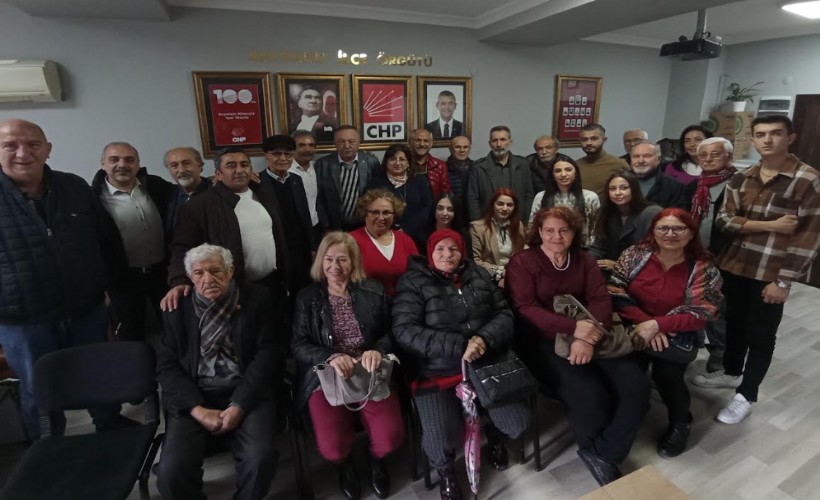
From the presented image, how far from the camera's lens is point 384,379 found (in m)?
1.92

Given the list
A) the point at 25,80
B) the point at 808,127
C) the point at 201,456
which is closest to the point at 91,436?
the point at 201,456

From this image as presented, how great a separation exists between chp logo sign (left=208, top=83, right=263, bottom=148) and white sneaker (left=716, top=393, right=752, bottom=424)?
406 centimetres

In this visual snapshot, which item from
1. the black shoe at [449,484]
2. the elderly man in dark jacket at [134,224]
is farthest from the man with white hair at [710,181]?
the elderly man in dark jacket at [134,224]

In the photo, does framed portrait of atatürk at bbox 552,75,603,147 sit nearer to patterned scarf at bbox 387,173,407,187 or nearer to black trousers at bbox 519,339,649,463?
patterned scarf at bbox 387,173,407,187

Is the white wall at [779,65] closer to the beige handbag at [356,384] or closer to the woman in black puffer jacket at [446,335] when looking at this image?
the woman in black puffer jacket at [446,335]

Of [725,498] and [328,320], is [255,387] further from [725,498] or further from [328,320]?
[725,498]

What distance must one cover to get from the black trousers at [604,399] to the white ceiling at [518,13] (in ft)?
8.74

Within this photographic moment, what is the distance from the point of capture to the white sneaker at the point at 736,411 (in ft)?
8.01

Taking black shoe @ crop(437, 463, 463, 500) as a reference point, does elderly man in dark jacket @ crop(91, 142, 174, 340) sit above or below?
above

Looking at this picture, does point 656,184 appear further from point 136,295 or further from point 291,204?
point 136,295

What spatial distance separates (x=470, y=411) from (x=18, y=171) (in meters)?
2.28

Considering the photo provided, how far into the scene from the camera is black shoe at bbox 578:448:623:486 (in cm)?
200

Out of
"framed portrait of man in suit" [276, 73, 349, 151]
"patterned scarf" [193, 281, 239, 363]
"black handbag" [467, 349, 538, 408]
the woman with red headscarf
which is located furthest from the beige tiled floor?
"framed portrait of man in suit" [276, 73, 349, 151]

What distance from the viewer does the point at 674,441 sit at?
2227 millimetres
